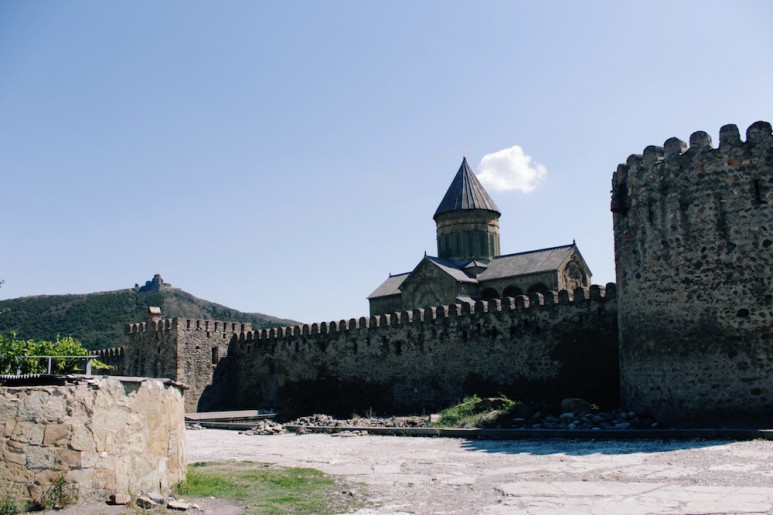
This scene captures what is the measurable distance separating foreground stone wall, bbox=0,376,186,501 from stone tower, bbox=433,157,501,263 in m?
28.5

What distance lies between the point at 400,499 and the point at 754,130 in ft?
32.1

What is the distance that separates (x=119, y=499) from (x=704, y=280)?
10741mm

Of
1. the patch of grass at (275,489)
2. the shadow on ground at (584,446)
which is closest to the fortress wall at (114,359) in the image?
the shadow on ground at (584,446)

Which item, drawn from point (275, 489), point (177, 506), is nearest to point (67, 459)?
point (177, 506)

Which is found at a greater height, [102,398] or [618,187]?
[618,187]

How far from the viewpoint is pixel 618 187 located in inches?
591

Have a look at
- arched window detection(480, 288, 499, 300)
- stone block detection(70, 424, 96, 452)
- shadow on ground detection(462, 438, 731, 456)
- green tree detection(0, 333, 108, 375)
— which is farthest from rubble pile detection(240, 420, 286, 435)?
arched window detection(480, 288, 499, 300)

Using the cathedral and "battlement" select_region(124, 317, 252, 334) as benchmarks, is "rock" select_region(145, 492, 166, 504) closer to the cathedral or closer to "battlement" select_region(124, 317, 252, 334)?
"battlement" select_region(124, 317, 252, 334)

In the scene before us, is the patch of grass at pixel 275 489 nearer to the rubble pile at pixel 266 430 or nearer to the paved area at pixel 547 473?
the paved area at pixel 547 473

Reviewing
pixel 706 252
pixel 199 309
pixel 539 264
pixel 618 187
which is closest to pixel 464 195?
pixel 539 264

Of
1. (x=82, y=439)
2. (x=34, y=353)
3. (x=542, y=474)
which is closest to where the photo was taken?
(x=82, y=439)

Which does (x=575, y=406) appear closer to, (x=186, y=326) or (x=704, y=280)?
(x=704, y=280)

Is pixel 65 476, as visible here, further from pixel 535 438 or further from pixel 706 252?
pixel 706 252

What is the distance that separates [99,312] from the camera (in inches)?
2763
